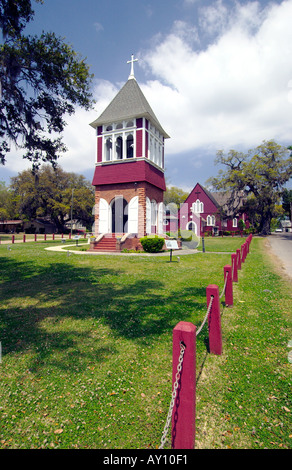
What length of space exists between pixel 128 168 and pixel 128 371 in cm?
1834

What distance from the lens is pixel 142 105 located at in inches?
800

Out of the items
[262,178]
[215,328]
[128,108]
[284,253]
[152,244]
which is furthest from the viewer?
[262,178]

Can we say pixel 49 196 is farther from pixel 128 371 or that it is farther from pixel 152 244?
pixel 128 371

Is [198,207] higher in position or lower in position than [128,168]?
lower

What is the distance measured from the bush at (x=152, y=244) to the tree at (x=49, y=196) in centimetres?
3602

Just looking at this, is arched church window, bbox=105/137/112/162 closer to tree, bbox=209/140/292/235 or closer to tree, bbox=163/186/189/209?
tree, bbox=209/140/292/235

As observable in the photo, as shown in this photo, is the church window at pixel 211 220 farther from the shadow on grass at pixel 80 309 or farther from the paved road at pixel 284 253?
the shadow on grass at pixel 80 309

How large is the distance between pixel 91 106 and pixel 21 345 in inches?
318

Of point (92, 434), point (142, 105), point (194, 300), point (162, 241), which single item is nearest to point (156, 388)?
point (92, 434)

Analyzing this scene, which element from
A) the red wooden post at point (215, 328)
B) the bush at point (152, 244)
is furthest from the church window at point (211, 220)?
the red wooden post at point (215, 328)

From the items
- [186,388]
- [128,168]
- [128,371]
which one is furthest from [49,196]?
[186,388]

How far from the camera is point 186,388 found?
6.93 feet

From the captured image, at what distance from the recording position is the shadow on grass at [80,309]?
13.8 ft

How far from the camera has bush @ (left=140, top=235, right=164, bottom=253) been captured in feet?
58.7
